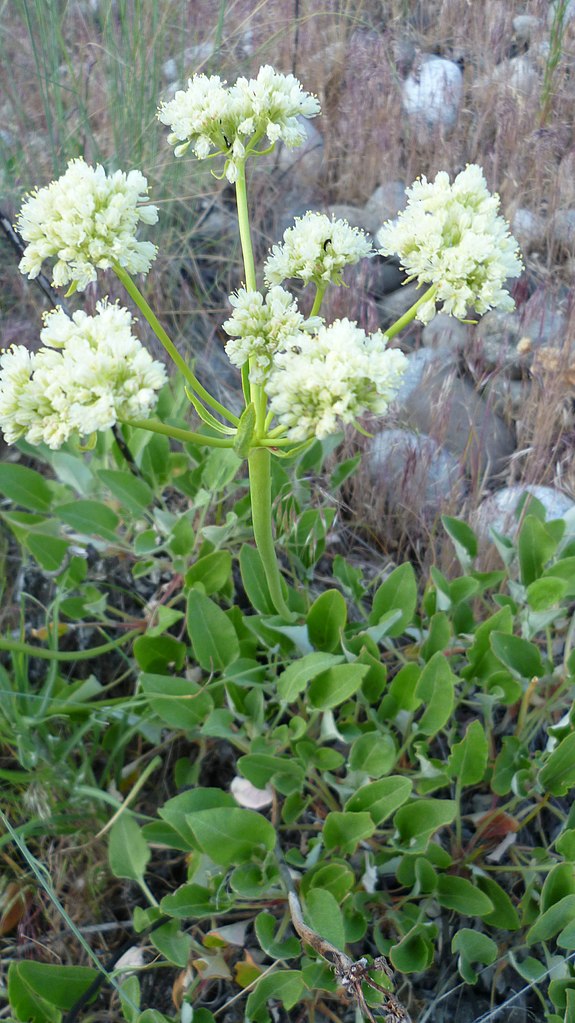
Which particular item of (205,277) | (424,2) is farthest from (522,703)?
(424,2)

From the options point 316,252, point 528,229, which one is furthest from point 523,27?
point 316,252

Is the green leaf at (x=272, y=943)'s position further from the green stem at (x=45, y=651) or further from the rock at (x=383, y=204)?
the rock at (x=383, y=204)

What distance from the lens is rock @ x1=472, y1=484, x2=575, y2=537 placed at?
2.09m

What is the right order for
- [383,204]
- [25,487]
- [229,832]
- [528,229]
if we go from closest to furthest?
1. [229,832]
2. [25,487]
3. [528,229]
4. [383,204]

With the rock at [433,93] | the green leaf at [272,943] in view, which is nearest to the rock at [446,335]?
the rock at [433,93]

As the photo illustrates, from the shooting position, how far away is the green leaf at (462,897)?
1.40 meters

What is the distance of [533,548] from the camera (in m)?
1.76

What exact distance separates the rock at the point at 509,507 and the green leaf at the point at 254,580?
26.2 inches

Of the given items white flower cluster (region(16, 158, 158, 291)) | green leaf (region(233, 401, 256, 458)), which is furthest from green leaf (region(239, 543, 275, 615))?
white flower cluster (region(16, 158, 158, 291))

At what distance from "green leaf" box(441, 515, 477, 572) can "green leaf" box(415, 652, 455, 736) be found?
1.18 feet

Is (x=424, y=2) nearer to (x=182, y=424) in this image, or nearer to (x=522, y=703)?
(x=182, y=424)

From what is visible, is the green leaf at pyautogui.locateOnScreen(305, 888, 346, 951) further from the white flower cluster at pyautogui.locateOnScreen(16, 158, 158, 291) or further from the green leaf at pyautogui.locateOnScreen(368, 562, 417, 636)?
the white flower cluster at pyautogui.locateOnScreen(16, 158, 158, 291)

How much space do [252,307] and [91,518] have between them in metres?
0.90

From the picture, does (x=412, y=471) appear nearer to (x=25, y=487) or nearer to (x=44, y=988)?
(x=25, y=487)
